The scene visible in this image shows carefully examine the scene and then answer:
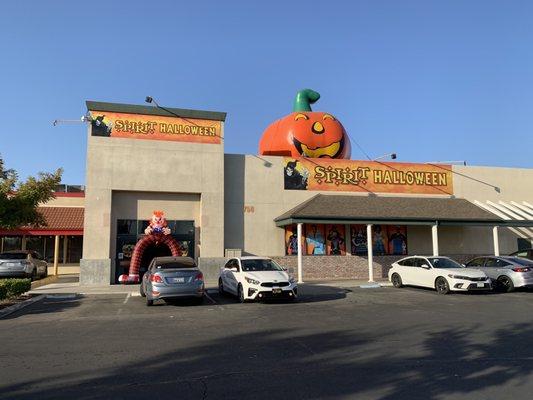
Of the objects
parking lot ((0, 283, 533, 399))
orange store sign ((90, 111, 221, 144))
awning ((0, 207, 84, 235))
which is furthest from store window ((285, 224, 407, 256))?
awning ((0, 207, 84, 235))

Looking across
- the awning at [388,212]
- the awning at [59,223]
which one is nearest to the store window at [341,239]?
the awning at [388,212]

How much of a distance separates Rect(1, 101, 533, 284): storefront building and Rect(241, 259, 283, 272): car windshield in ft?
20.1

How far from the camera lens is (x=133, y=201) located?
2416 centimetres

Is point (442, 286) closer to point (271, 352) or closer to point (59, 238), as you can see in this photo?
point (271, 352)

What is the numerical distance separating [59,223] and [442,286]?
22.8 meters

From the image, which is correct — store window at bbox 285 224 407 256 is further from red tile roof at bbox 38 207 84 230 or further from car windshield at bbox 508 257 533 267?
red tile roof at bbox 38 207 84 230

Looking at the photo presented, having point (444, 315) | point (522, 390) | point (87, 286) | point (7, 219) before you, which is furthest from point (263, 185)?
point (522, 390)

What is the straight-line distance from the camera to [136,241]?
943 inches

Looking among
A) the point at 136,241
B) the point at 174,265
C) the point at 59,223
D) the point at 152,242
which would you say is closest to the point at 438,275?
the point at 174,265

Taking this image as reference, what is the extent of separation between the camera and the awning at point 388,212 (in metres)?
24.0

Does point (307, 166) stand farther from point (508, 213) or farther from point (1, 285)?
point (1, 285)

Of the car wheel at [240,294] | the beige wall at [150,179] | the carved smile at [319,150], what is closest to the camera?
the car wheel at [240,294]

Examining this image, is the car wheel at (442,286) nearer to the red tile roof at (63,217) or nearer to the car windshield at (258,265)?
the car windshield at (258,265)

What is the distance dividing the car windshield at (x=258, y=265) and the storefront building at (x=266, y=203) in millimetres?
6119
